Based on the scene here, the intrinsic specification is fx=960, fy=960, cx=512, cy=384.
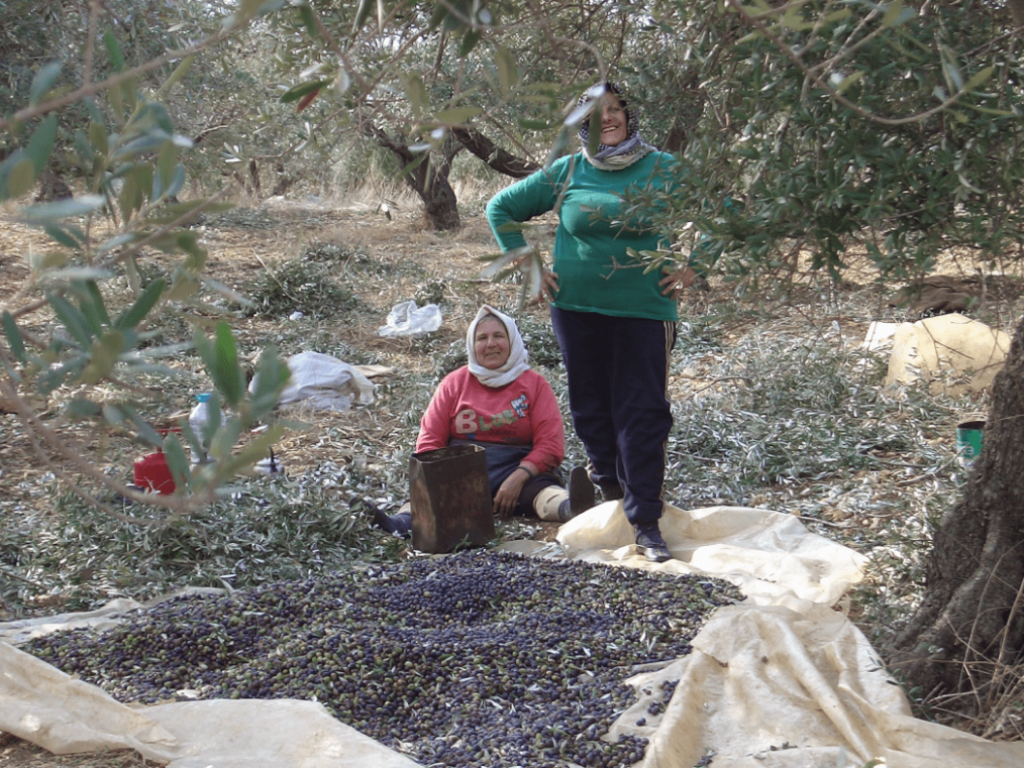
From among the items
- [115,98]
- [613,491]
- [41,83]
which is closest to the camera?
[41,83]

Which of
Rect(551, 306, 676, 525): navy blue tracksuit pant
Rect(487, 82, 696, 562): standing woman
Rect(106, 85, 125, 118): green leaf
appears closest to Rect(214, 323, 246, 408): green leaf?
Rect(106, 85, 125, 118): green leaf

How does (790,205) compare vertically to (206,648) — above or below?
above

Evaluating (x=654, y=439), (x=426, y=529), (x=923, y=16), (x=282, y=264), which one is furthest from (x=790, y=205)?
(x=282, y=264)

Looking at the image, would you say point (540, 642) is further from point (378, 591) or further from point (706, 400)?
point (706, 400)

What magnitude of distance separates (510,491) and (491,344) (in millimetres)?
689

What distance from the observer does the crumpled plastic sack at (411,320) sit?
303 inches

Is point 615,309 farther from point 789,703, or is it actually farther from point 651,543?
point 789,703

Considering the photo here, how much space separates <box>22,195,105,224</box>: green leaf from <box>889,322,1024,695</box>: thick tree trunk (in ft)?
7.30

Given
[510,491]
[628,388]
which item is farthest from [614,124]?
[510,491]

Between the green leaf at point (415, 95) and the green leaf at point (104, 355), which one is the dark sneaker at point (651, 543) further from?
the green leaf at point (104, 355)

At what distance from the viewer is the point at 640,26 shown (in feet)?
8.60

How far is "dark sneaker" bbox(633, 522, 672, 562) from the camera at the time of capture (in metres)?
3.78

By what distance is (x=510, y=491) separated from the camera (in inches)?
175

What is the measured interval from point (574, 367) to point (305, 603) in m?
1.38
